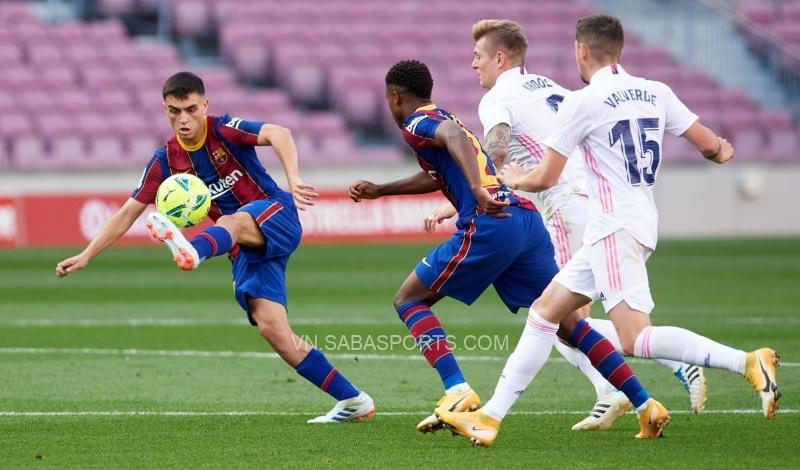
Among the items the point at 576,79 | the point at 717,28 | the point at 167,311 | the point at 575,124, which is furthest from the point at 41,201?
the point at 575,124

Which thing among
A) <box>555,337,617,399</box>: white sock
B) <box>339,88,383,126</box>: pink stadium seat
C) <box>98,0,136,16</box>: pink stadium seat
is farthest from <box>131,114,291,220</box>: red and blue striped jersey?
<box>98,0,136,16</box>: pink stadium seat

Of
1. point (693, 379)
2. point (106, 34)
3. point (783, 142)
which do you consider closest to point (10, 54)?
point (106, 34)

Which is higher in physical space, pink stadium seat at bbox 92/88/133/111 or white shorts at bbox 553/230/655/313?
white shorts at bbox 553/230/655/313

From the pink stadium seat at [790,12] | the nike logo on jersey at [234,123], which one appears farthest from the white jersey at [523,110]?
the pink stadium seat at [790,12]

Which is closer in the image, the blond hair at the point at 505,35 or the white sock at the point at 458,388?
the white sock at the point at 458,388

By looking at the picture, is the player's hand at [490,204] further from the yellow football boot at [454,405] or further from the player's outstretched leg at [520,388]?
the yellow football boot at [454,405]

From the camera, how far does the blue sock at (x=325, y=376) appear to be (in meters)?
7.33

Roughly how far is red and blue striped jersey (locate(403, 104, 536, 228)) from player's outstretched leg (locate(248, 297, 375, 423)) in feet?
4.00

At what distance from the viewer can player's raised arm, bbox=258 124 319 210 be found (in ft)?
22.6

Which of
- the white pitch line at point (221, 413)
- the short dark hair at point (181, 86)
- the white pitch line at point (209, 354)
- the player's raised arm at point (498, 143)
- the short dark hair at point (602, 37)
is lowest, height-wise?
the white pitch line at point (209, 354)

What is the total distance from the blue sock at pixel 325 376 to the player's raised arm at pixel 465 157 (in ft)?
4.91

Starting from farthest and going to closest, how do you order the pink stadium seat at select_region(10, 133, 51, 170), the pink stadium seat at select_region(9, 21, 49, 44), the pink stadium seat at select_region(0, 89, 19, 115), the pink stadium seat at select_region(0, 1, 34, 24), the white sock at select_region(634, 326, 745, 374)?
the pink stadium seat at select_region(0, 1, 34, 24) < the pink stadium seat at select_region(9, 21, 49, 44) < the pink stadium seat at select_region(0, 89, 19, 115) < the pink stadium seat at select_region(10, 133, 51, 170) < the white sock at select_region(634, 326, 745, 374)

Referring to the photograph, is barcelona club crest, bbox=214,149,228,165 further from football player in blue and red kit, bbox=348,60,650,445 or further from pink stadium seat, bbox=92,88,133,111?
pink stadium seat, bbox=92,88,133,111

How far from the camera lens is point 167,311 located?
543 inches
